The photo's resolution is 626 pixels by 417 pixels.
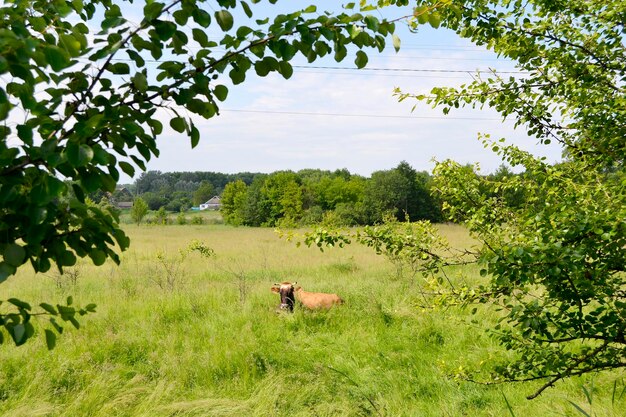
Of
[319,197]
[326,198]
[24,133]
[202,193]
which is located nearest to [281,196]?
[319,197]

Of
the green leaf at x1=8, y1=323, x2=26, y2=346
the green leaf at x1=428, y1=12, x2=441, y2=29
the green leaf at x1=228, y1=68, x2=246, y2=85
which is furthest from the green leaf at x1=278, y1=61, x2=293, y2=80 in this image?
the green leaf at x1=8, y1=323, x2=26, y2=346

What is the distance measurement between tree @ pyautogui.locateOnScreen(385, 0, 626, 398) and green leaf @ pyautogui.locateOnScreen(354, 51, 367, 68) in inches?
44.5

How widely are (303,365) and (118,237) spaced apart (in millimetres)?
4645

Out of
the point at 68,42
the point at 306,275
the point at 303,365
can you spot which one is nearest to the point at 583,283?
the point at 68,42

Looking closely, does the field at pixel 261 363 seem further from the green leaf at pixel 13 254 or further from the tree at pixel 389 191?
the tree at pixel 389 191

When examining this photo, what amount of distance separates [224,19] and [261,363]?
4824mm

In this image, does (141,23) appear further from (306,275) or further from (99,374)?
(306,275)

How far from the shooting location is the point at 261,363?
545 centimetres

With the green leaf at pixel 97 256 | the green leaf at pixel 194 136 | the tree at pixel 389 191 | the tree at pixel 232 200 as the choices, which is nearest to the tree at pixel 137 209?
the tree at pixel 232 200

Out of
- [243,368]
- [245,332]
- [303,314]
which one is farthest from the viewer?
[303,314]

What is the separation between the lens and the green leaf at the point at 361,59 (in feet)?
4.61

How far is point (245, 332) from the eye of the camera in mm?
6578

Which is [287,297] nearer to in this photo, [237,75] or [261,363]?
[261,363]

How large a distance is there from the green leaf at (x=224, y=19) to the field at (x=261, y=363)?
7.78 feet
